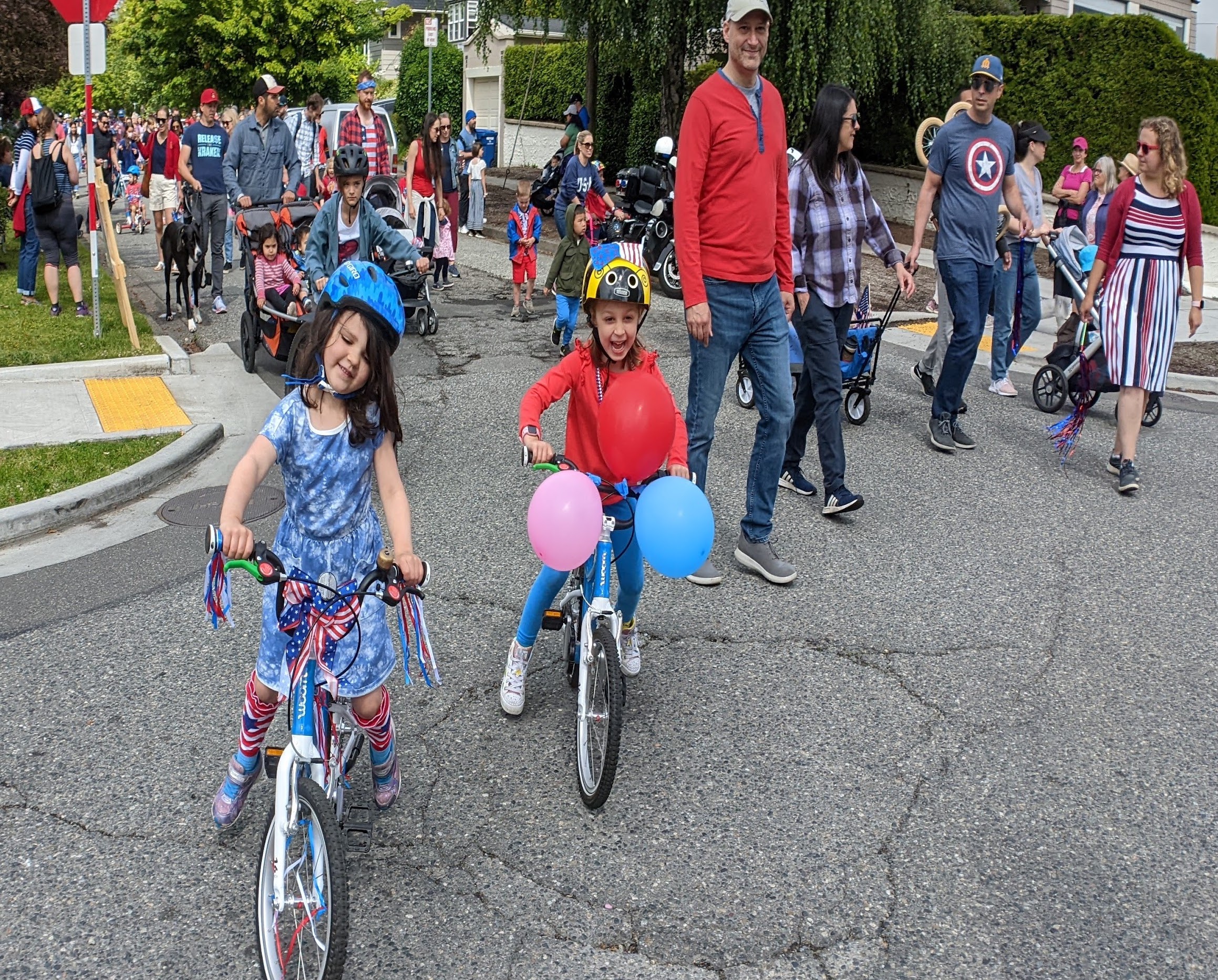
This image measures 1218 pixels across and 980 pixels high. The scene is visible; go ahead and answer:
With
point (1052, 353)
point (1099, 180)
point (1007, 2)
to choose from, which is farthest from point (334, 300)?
point (1007, 2)

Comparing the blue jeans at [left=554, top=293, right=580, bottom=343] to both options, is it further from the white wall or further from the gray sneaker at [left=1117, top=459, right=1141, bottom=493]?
the white wall

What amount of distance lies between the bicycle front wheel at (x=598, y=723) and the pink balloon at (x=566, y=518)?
31 cm

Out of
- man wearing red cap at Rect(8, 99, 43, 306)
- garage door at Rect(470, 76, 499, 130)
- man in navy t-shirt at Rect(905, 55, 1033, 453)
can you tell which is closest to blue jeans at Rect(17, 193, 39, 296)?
man wearing red cap at Rect(8, 99, 43, 306)

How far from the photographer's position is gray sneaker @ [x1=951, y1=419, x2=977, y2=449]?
27.5 feet

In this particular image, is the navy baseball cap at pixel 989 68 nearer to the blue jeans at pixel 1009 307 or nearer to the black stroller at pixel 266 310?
the blue jeans at pixel 1009 307

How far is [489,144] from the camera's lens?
3362cm

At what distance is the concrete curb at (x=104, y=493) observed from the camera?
641 centimetres

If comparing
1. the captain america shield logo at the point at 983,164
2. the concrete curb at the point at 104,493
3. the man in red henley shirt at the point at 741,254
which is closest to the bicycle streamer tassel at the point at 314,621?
the man in red henley shirt at the point at 741,254

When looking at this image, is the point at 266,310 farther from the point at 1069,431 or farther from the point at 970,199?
the point at 1069,431

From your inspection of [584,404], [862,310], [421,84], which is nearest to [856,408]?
[862,310]

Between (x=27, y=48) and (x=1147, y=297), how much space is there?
26.1 meters

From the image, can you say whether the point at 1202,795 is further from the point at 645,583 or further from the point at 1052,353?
the point at 1052,353

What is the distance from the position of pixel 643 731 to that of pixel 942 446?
14.8ft

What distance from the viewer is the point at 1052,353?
9.61 meters
